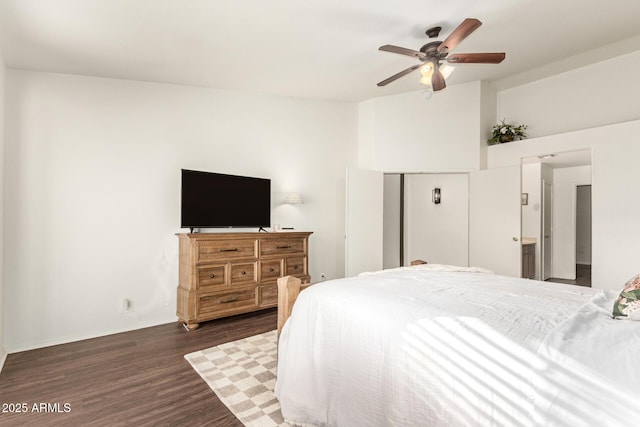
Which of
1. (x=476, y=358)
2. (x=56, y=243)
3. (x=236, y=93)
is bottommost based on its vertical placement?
(x=476, y=358)

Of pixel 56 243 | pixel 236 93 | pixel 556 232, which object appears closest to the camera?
pixel 56 243

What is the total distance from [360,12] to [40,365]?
12.9 feet

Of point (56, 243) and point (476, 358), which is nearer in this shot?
point (476, 358)

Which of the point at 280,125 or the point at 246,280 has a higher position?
the point at 280,125

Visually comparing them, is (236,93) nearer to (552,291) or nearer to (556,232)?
(552,291)

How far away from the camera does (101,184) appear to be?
11.2 ft

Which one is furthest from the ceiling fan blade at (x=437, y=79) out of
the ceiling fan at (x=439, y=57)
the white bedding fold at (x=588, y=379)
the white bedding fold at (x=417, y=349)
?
the white bedding fold at (x=588, y=379)

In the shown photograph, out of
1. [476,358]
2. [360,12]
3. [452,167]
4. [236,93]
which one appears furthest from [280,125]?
[476,358]

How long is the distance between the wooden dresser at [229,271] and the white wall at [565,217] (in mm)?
5367

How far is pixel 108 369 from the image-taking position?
2.58 metres

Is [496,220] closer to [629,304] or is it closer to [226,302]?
[629,304]

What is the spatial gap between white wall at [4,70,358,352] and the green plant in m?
3.33

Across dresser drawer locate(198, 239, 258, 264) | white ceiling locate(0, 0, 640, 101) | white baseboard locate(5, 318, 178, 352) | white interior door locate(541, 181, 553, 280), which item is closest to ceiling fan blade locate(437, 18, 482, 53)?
white ceiling locate(0, 0, 640, 101)

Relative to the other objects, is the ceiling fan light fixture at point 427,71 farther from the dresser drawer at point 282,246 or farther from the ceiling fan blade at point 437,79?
the dresser drawer at point 282,246
